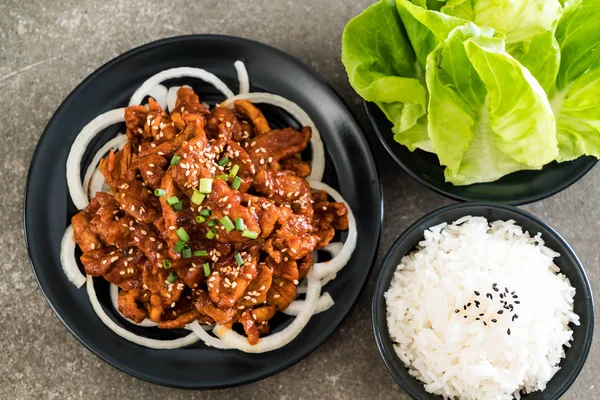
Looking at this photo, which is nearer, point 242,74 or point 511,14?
point 511,14

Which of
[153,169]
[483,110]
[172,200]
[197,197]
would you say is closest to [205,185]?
[197,197]

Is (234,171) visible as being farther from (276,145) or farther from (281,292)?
(281,292)

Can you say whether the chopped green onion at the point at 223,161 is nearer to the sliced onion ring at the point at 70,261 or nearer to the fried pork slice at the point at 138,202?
the fried pork slice at the point at 138,202

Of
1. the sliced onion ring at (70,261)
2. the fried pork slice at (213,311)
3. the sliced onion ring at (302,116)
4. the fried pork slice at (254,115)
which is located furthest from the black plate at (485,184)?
the sliced onion ring at (70,261)

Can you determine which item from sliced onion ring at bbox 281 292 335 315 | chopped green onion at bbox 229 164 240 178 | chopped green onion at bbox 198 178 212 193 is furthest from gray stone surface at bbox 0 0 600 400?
chopped green onion at bbox 198 178 212 193

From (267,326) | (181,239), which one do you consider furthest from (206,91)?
(267,326)

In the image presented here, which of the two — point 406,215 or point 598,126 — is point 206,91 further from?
point 598,126
